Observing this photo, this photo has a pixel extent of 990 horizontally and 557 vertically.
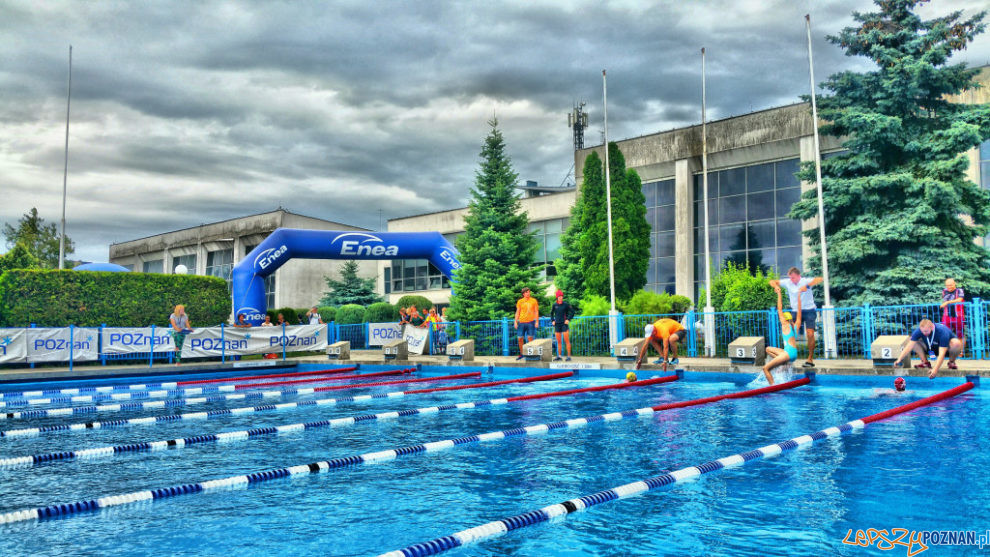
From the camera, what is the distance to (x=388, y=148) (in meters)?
36.0

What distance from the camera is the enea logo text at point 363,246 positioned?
82.2ft

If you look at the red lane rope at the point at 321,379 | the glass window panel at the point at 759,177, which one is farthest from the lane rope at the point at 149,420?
the glass window panel at the point at 759,177

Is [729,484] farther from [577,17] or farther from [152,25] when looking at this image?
[152,25]

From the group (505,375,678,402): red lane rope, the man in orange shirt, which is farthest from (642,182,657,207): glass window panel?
(505,375,678,402): red lane rope

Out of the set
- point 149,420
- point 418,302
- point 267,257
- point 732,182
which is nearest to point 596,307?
point 732,182

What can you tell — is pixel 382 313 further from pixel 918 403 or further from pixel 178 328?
pixel 918 403

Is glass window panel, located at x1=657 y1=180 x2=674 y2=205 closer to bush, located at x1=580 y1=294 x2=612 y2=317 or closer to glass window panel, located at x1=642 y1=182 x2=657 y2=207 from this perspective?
glass window panel, located at x1=642 y1=182 x2=657 y2=207

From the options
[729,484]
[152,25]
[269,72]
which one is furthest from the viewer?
[269,72]

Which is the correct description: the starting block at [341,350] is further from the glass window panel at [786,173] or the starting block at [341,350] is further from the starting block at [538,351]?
the glass window panel at [786,173]

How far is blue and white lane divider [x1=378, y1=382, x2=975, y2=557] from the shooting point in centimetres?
368

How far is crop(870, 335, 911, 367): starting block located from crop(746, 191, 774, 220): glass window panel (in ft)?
51.7

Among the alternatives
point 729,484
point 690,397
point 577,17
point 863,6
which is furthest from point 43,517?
point 863,6

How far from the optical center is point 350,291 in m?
42.2

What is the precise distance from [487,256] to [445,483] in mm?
19485
